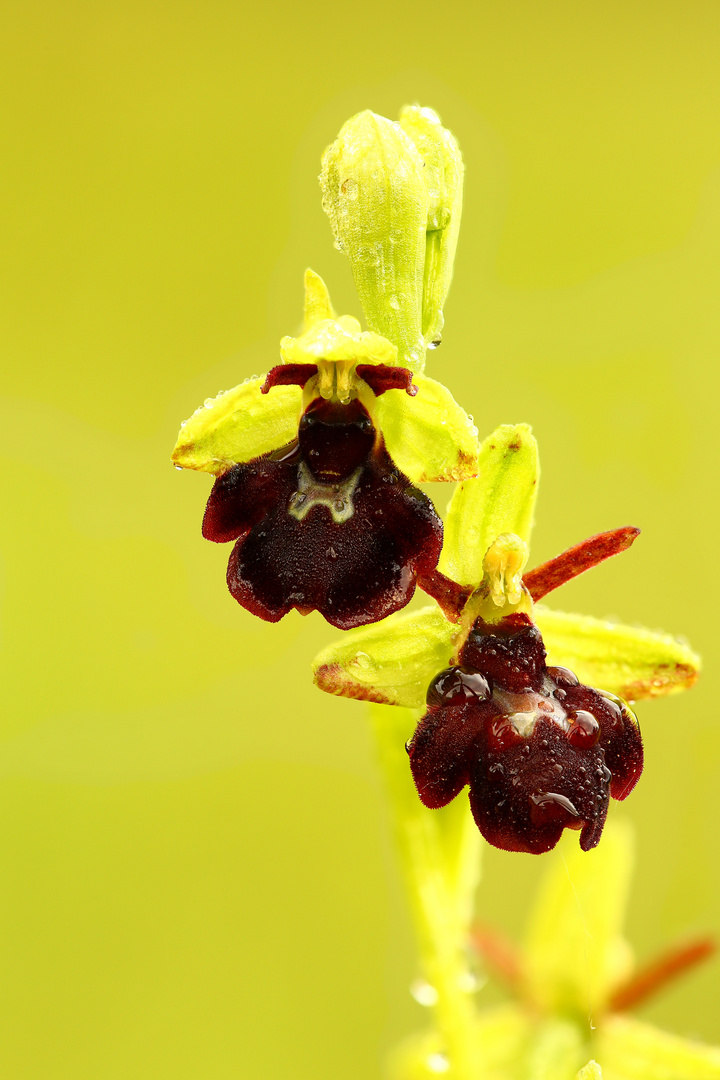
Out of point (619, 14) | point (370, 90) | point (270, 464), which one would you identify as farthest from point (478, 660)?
point (619, 14)

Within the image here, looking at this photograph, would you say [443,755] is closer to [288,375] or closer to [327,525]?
[327,525]

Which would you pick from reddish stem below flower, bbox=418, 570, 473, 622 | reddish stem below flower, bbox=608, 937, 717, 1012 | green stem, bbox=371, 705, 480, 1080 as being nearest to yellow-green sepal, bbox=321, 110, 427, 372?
reddish stem below flower, bbox=418, 570, 473, 622

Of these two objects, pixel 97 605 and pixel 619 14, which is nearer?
pixel 97 605

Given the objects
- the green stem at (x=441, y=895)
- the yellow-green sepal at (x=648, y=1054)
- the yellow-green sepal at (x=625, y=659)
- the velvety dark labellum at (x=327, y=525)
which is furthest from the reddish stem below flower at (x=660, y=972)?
the velvety dark labellum at (x=327, y=525)

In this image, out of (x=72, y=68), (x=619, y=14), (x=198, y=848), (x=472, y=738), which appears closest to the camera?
(x=472, y=738)

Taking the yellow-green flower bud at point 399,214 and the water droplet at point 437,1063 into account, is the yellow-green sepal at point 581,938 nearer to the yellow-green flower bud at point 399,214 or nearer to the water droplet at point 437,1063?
the water droplet at point 437,1063

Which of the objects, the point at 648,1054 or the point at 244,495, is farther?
the point at 648,1054

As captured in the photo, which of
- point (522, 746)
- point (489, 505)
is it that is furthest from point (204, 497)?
point (522, 746)

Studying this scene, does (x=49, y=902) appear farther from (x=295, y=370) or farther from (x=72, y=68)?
(x=72, y=68)
